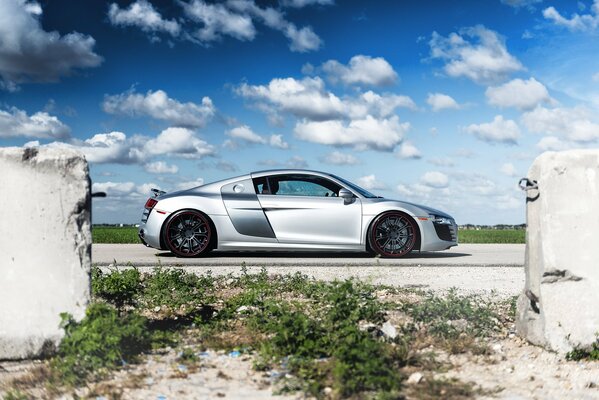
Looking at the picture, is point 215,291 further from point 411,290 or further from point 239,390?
point 239,390

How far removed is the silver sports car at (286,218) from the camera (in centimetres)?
1061

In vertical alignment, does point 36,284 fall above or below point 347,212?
below

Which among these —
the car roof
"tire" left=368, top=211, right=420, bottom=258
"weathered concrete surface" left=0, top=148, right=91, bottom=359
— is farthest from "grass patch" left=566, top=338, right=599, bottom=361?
the car roof

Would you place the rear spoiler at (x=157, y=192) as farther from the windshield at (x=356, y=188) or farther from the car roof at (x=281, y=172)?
the windshield at (x=356, y=188)

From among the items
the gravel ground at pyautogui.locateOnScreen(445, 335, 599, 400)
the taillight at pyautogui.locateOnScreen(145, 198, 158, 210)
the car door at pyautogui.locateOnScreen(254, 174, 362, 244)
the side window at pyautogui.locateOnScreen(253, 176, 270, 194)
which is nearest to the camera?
the gravel ground at pyautogui.locateOnScreen(445, 335, 599, 400)

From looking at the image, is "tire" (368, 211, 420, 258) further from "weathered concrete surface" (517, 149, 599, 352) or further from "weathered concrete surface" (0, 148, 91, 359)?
"weathered concrete surface" (0, 148, 91, 359)

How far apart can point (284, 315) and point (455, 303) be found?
1768 mm

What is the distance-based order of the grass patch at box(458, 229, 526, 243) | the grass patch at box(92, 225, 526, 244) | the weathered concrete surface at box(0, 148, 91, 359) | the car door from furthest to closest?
the grass patch at box(458, 229, 526, 243) → the grass patch at box(92, 225, 526, 244) → the car door → the weathered concrete surface at box(0, 148, 91, 359)

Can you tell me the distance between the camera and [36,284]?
4512 millimetres

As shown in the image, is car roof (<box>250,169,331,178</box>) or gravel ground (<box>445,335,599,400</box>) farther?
car roof (<box>250,169,331,178</box>)

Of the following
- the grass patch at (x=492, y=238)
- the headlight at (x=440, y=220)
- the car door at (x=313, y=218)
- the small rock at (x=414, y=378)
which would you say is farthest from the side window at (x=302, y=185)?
the grass patch at (x=492, y=238)

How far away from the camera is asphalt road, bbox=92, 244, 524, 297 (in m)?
8.05

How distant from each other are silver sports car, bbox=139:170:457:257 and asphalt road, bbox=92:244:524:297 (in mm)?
289

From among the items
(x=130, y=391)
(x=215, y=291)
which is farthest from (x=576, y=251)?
(x=215, y=291)
